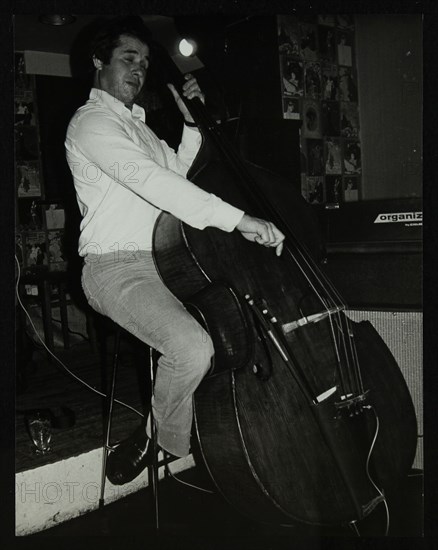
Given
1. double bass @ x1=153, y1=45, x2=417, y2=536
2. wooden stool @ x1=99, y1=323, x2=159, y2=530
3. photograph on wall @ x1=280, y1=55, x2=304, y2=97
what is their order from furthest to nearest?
photograph on wall @ x1=280, y1=55, x2=304, y2=97 < wooden stool @ x1=99, y1=323, x2=159, y2=530 < double bass @ x1=153, y1=45, x2=417, y2=536

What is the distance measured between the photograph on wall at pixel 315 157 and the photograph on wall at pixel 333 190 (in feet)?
0.13

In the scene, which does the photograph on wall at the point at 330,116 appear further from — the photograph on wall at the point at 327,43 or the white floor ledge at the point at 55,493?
the white floor ledge at the point at 55,493

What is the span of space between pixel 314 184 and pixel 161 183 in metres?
0.59

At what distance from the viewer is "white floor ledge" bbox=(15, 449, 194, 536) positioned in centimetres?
159

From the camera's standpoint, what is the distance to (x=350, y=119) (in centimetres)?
173

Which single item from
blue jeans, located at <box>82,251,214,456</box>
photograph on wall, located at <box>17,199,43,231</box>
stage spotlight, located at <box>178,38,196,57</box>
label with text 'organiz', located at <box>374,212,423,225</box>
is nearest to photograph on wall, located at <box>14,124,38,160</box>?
photograph on wall, located at <box>17,199,43,231</box>

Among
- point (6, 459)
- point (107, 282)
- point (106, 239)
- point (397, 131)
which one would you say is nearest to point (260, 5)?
point (397, 131)

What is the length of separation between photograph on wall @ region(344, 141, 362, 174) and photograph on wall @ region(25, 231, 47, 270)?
1.01 meters

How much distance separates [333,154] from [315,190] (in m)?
0.14

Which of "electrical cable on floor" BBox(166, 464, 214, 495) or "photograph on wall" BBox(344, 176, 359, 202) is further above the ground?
"photograph on wall" BBox(344, 176, 359, 202)

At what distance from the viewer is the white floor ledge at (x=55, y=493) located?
1589 mm

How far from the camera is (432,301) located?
1674 millimetres

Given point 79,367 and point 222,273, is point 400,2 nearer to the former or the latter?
point 222,273

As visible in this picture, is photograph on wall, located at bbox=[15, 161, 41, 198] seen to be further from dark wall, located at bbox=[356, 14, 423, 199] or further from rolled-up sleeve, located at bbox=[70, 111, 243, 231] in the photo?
dark wall, located at bbox=[356, 14, 423, 199]
